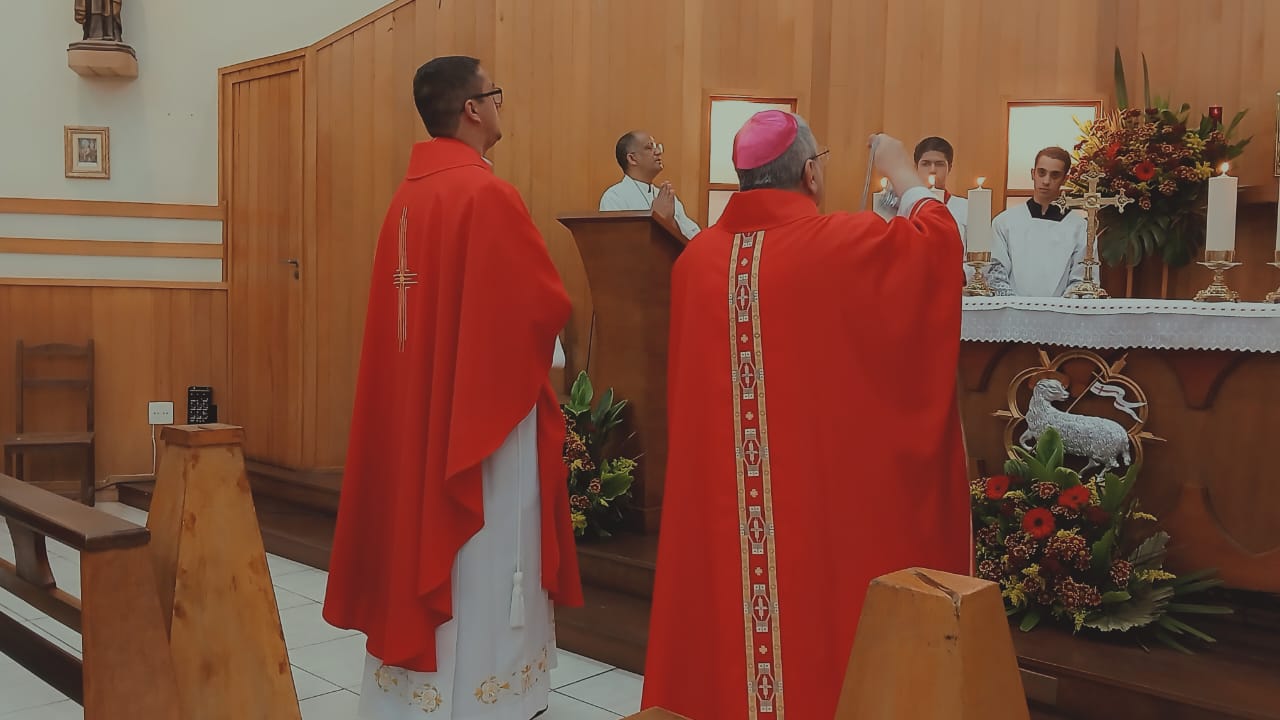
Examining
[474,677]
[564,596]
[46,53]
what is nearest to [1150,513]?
[564,596]

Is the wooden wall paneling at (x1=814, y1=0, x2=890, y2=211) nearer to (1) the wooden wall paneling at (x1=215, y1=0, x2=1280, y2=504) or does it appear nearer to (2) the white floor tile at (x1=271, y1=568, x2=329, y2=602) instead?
(1) the wooden wall paneling at (x1=215, y1=0, x2=1280, y2=504)

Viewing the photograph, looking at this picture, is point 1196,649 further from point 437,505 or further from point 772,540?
point 437,505

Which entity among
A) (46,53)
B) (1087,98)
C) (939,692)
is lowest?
(939,692)

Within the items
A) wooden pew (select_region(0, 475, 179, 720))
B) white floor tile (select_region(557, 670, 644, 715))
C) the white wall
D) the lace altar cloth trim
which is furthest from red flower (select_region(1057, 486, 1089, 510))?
the white wall

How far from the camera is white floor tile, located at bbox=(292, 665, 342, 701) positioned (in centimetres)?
329

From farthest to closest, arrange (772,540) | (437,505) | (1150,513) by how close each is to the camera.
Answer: (1150,513) < (437,505) < (772,540)

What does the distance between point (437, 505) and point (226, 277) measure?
4.87 m

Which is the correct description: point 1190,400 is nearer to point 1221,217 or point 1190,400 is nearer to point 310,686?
point 1221,217

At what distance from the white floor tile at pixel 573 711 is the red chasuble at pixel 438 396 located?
448 millimetres

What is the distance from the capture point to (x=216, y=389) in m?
6.86

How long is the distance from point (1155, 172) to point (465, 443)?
3.24 metres

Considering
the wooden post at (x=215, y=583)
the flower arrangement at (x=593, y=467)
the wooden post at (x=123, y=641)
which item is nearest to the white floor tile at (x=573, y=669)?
the flower arrangement at (x=593, y=467)

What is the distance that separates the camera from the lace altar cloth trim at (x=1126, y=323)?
2861 millimetres

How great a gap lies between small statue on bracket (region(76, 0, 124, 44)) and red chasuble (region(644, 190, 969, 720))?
Answer: 18.9 ft
